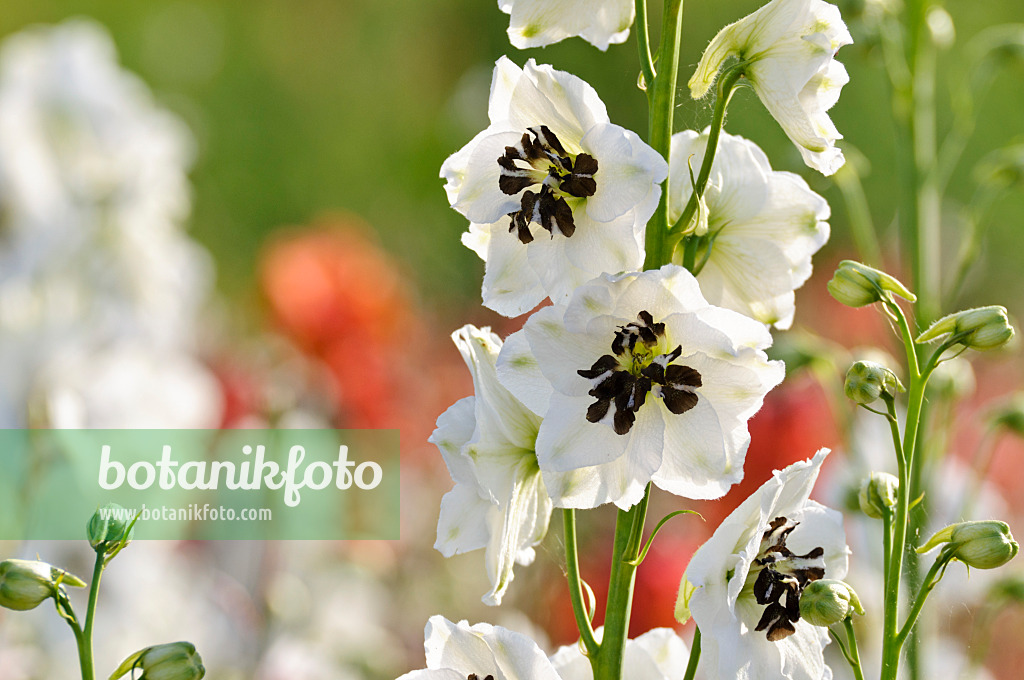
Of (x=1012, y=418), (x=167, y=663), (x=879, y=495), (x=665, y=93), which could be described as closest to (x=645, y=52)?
(x=665, y=93)

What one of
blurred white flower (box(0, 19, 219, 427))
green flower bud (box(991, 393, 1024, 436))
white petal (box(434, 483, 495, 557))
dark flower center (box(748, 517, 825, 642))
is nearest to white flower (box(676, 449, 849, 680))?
dark flower center (box(748, 517, 825, 642))

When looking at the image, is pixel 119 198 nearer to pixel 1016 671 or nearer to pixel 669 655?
pixel 669 655

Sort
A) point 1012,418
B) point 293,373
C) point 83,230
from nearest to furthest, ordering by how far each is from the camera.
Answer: point 1012,418, point 83,230, point 293,373

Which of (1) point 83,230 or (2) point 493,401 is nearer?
(2) point 493,401

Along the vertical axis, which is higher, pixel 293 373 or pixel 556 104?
pixel 293 373

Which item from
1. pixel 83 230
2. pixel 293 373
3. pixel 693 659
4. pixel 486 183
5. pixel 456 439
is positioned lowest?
pixel 693 659

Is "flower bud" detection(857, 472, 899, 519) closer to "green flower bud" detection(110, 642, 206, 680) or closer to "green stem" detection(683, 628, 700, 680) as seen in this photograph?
"green stem" detection(683, 628, 700, 680)

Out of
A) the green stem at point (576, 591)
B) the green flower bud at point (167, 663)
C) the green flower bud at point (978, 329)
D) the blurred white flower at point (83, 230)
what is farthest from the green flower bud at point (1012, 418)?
the blurred white flower at point (83, 230)

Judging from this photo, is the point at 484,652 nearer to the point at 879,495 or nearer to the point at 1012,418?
the point at 879,495
